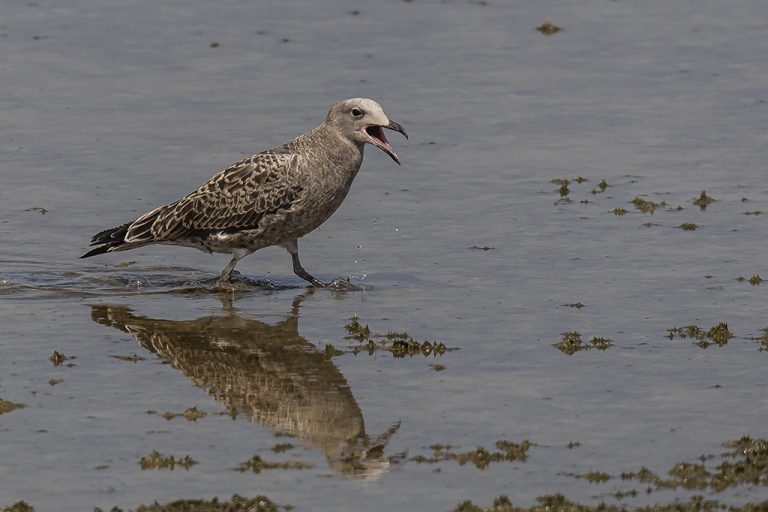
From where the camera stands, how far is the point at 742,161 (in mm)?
18109

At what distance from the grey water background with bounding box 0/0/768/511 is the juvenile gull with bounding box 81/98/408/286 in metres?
0.38

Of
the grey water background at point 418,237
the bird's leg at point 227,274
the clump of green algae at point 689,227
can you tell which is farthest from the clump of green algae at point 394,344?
the clump of green algae at point 689,227

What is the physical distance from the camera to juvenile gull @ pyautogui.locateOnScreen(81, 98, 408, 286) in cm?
1478

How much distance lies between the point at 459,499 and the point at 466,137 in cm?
958

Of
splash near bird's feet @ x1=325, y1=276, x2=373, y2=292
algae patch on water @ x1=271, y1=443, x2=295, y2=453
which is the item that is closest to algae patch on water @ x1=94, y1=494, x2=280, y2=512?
algae patch on water @ x1=271, y1=443, x2=295, y2=453

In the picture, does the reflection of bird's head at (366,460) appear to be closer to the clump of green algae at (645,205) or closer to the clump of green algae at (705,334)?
the clump of green algae at (705,334)

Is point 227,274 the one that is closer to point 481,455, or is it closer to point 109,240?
point 109,240

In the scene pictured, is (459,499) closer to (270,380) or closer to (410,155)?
(270,380)

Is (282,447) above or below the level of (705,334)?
below

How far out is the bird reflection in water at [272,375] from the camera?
424 inches

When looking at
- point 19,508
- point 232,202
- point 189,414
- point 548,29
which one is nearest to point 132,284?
point 232,202

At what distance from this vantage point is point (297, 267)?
1498cm

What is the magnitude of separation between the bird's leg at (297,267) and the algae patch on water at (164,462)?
15.3 feet

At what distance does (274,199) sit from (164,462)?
16.1 ft
